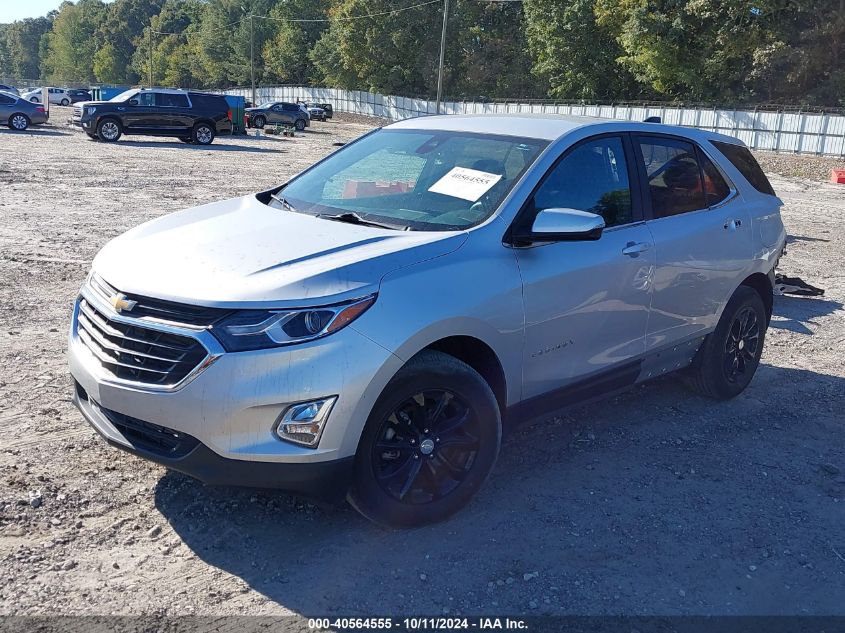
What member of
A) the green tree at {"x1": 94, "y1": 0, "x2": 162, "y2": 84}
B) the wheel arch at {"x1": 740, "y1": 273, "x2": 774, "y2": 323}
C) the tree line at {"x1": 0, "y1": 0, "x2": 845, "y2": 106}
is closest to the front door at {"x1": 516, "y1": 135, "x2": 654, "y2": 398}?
the wheel arch at {"x1": 740, "y1": 273, "x2": 774, "y2": 323}

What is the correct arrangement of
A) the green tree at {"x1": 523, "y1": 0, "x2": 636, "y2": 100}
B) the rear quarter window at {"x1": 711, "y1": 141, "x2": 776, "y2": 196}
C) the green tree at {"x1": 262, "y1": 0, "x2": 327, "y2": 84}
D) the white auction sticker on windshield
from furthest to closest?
the green tree at {"x1": 262, "y1": 0, "x2": 327, "y2": 84}, the green tree at {"x1": 523, "y1": 0, "x2": 636, "y2": 100}, the rear quarter window at {"x1": 711, "y1": 141, "x2": 776, "y2": 196}, the white auction sticker on windshield

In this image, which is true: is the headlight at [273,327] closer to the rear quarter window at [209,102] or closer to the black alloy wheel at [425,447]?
the black alloy wheel at [425,447]

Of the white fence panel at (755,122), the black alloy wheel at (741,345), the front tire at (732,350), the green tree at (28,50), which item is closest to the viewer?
the front tire at (732,350)

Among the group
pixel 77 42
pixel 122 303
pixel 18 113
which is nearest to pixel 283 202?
pixel 122 303

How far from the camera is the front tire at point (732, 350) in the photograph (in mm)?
5667

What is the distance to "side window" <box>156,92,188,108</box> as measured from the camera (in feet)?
96.0

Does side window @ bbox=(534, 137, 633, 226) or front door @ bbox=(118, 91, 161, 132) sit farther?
front door @ bbox=(118, 91, 161, 132)

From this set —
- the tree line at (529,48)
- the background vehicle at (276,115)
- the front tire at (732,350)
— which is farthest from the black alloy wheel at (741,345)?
the tree line at (529,48)

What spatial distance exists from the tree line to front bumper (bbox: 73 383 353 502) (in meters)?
51.6

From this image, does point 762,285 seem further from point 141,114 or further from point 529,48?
point 529,48

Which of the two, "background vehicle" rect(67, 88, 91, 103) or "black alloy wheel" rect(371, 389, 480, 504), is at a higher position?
"background vehicle" rect(67, 88, 91, 103)

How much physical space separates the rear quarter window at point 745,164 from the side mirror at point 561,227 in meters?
A: 2.27

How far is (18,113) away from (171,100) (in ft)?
23.1

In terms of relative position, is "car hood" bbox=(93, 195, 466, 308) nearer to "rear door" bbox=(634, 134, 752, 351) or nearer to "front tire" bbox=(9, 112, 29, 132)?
"rear door" bbox=(634, 134, 752, 351)
